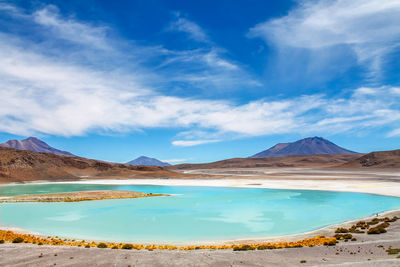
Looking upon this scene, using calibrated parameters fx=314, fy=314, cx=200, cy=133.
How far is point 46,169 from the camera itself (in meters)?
91.4

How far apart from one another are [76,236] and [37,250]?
6096 mm

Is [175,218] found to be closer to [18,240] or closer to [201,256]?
[18,240]

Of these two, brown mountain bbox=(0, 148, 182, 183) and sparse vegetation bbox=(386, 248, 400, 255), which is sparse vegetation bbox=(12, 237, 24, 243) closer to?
sparse vegetation bbox=(386, 248, 400, 255)

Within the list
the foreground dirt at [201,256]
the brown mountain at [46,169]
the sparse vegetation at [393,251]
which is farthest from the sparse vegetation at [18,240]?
the brown mountain at [46,169]

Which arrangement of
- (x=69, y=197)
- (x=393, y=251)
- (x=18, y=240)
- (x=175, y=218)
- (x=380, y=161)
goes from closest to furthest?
(x=393, y=251) < (x=18, y=240) < (x=175, y=218) < (x=69, y=197) < (x=380, y=161)

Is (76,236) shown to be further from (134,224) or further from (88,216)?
(88,216)

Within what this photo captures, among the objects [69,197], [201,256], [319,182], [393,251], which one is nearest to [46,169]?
[69,197]

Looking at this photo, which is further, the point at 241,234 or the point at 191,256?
the point at 241,234

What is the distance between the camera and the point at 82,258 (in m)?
13.5

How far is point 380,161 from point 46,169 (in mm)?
126747

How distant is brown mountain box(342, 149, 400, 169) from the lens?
12449 centimetres

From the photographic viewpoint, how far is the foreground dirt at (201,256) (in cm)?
1270

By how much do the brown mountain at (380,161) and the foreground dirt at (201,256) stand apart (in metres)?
124

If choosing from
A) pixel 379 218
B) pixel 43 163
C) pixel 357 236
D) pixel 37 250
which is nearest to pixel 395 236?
pixel 357 236
